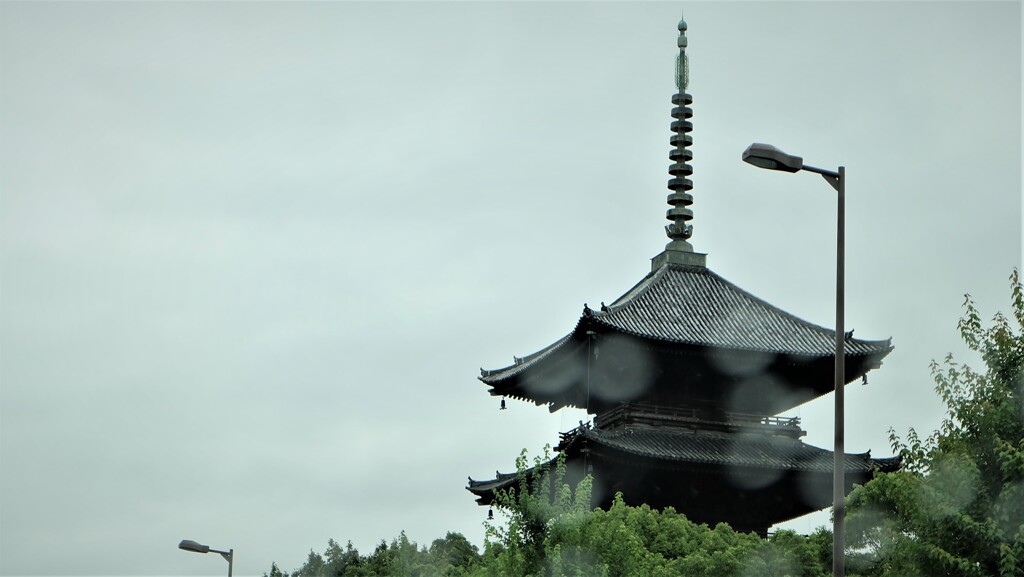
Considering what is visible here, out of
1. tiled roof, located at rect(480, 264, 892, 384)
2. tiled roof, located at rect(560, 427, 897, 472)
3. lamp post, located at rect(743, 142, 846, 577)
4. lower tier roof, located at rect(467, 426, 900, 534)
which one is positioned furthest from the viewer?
tiled roof, located at rect(480, 264, 892, 384)

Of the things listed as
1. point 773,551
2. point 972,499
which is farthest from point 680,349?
point 972,499

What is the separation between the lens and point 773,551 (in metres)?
39.0

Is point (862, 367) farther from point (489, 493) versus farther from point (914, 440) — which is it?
point (914, 440)

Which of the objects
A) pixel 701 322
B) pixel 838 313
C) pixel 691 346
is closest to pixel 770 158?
pixel 838 313

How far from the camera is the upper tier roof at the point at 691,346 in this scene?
48188mm

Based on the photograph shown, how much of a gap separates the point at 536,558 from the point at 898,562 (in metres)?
6.95

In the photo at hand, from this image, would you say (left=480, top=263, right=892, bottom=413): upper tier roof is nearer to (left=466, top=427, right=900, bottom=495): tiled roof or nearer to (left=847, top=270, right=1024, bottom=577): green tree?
(left=466, top=427, right=900, bottom=495): tiled roof

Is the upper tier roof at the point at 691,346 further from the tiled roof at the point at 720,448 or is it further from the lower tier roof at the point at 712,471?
the lower tier roof at the point at 712,471

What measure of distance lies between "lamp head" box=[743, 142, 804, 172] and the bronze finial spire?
31.6 metres

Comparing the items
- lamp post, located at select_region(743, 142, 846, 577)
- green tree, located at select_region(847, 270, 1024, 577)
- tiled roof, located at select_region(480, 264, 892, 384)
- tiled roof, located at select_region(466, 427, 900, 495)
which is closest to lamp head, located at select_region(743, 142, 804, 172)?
lamp post, located at select_region(743, 142, 846, 577)

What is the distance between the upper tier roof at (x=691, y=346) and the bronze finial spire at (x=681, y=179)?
2.46ft

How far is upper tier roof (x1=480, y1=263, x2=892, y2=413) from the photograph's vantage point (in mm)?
48188

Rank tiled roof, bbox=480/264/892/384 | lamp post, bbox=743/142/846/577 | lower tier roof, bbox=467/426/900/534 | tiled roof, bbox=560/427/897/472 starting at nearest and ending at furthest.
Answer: lamp post, bbox=743/142/846/577
tiled roof, bbox=560/427/897/472
lower tier roof, bbox=467/426/900/534
tiled roof, bbox=480/264/892/384

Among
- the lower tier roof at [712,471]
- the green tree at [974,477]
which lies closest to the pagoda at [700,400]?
the lower tier roof at [712,471]
